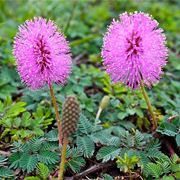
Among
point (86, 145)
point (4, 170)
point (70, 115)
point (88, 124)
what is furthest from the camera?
point (88, 124)

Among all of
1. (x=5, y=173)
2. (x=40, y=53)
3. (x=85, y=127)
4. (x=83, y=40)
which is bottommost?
(x=5, y=173)

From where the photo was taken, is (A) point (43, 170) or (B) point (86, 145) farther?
(B) point (86, 145)

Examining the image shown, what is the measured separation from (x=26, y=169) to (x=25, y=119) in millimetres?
343

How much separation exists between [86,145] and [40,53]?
58cm

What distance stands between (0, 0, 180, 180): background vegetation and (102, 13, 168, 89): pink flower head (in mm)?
373

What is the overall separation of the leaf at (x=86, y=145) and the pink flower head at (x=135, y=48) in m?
0.42

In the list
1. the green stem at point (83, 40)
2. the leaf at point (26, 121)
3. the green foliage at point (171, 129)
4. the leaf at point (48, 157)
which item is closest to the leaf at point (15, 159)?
the leaf at point (48, 157)

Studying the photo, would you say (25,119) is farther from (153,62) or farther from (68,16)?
(68,16)

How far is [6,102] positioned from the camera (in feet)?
8.55

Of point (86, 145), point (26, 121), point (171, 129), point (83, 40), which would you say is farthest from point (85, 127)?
point (83, 40)

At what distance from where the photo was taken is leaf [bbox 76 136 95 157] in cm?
230

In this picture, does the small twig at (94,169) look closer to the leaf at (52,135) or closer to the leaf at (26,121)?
the leaf at (52,135)

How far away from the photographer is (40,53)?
2.16 m

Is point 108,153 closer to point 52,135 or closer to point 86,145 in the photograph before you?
point 86,145
